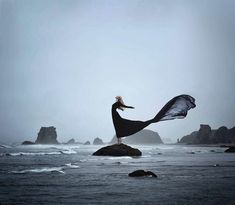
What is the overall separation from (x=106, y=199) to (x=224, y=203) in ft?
17.5

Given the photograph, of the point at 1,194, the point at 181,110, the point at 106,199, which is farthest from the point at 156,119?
the point at 1,194

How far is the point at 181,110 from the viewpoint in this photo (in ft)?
53.0

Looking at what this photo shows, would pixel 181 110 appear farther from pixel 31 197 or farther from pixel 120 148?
pixel 120 148

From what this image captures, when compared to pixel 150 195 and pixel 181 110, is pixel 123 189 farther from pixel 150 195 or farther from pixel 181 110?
pixel 181 110

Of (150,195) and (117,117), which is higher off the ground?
(117,117)

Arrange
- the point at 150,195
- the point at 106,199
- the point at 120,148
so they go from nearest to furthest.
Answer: the point at 106,199, the point at 150,195, the point at 120,148

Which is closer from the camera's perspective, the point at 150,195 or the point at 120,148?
the point at 150,195

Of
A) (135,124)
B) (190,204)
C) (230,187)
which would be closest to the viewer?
(190,204)

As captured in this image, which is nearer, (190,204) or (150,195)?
(190,204)

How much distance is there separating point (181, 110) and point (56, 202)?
728 cm

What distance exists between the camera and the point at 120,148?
57.1m

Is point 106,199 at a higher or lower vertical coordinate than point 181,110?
lower

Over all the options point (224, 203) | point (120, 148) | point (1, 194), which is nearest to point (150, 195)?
point (224, 203)

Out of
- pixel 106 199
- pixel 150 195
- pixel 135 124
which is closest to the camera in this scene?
pixel 106 199
